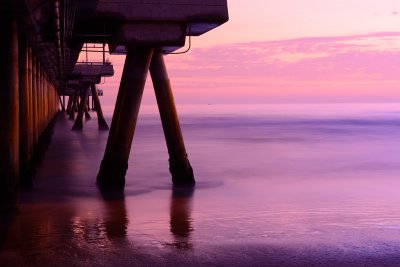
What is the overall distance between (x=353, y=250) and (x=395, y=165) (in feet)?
57.8

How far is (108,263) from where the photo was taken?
321 inches

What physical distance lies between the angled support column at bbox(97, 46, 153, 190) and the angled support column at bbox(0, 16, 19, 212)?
3688 mm

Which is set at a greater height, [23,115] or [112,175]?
[23,115]

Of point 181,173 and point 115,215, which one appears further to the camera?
point 181,173

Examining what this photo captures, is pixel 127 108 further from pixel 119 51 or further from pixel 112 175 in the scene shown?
pixel 119 51

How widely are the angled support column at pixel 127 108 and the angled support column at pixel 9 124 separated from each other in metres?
3.69

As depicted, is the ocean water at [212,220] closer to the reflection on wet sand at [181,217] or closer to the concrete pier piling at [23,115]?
the reflection on wet sand at [181,217]

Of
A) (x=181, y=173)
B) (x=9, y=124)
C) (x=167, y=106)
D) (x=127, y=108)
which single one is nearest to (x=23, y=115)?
(x=127, y=108)

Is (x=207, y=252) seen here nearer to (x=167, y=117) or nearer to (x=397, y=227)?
(x=397, y=227)

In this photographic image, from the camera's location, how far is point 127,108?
14914 millimetres

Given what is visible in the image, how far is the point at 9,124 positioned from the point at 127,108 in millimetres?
3881

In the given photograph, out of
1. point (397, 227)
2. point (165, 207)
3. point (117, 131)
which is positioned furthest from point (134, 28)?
point (397, 227)

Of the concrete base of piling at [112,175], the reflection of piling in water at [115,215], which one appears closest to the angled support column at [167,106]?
the concrete base of piling at [112,175]

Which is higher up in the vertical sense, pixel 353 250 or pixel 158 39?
pixel 158 39
